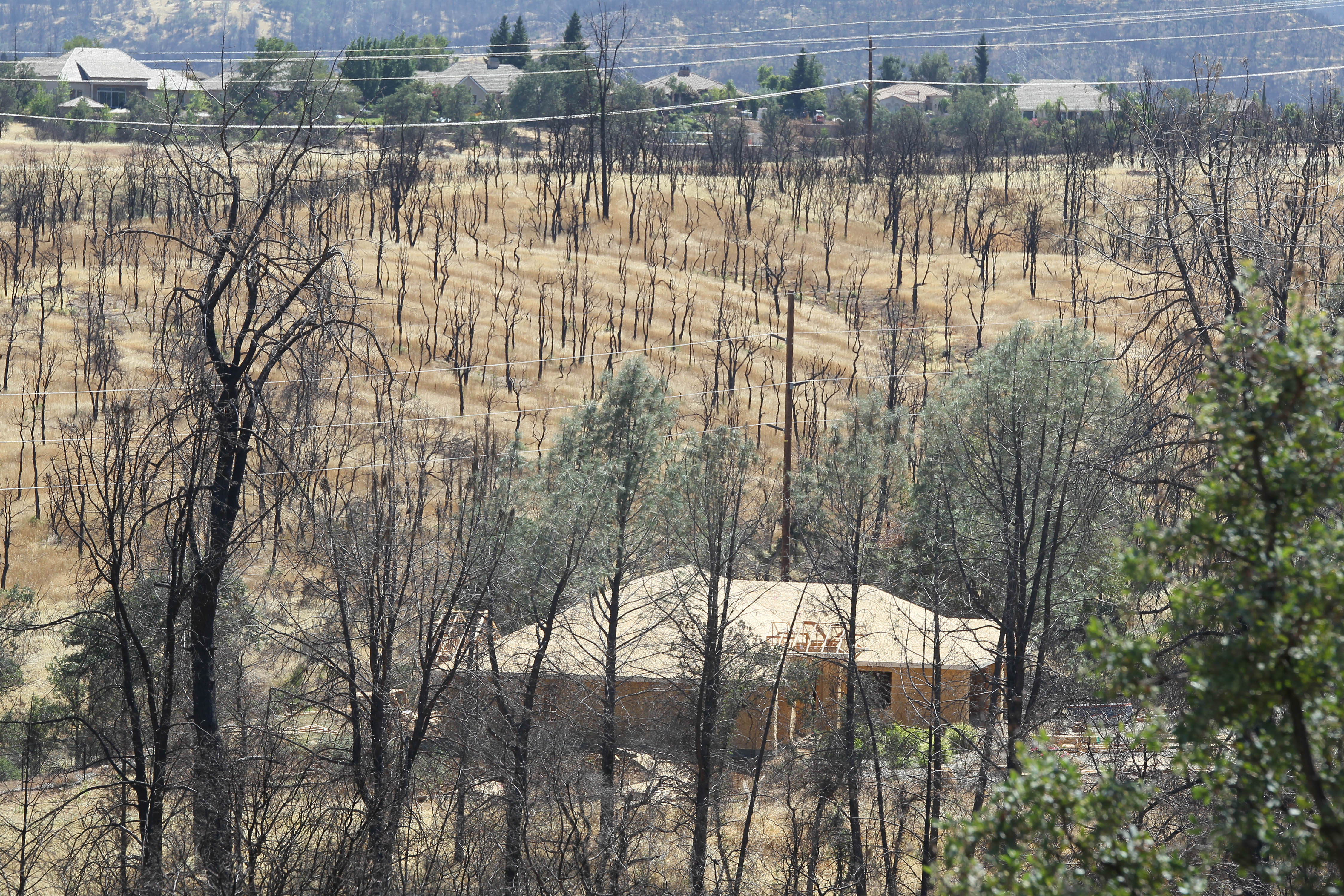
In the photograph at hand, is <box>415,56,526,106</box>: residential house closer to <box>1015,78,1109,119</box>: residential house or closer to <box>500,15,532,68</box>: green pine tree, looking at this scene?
<box>500,15,532,68</box>: green pine tree

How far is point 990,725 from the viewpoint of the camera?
19484 mm

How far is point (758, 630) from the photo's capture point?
2741 centimetres

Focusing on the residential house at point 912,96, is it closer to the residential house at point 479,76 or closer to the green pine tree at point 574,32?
the green pine tree at point 574,32

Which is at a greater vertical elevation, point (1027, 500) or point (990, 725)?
point (1027, 500)

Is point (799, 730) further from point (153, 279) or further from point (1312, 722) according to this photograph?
point (153, 279)

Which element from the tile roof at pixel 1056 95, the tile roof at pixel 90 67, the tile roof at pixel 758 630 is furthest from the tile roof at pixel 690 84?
the tile roof at pixel 758 630

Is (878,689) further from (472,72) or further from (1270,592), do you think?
(472,72)

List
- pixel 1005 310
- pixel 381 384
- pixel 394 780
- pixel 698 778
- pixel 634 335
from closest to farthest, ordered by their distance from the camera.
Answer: pixel 394 780, pixel 698 778, pixel 381 384, pixel 634 335, pixel 1005 310

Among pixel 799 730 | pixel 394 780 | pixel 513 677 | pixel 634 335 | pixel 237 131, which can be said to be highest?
pixel 237 131

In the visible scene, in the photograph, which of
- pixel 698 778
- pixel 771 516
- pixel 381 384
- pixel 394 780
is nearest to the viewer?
pixel 394 780

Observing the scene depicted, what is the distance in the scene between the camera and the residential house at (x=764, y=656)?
75.1ft

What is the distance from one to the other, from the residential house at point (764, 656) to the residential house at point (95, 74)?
228ft

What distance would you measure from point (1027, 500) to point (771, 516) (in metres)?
6.93

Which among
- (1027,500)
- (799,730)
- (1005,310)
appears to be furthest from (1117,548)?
(1005,310)
